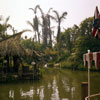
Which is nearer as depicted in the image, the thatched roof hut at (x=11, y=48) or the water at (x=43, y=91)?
the water at (x=43, y=91)

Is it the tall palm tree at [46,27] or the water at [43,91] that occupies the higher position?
the tall palm tree at [46,27]

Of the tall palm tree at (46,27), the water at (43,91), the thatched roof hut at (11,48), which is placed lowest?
the water at (43,91)

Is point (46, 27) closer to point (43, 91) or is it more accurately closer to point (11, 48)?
point (11, 48)

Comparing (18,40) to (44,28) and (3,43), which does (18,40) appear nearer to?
(3,43)

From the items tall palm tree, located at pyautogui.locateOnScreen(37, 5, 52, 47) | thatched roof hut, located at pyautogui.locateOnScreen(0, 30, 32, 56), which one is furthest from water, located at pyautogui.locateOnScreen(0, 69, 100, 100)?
tall palm tree, located at pyautogui.locateOnScreen(37, 5, 52, 47)

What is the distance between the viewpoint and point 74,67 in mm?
32719

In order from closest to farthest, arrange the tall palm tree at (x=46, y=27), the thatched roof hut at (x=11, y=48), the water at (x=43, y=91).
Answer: the water at (x=43, y=91), the thatched roof hut at (x=11, y=48), the tall palm tree at (x=46, y=27)

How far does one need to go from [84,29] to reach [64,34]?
1091cm

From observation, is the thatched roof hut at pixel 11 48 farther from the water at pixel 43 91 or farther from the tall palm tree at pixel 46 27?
the tall palm tree at pixel 46 27

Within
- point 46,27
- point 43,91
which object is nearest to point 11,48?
point 43,91

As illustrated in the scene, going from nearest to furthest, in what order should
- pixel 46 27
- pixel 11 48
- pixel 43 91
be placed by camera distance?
pixel 43 91, pixel 11 48, pixel 46 27

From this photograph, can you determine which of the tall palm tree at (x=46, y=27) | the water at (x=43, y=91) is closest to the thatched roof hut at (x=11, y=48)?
the water at (x=43, y=91)

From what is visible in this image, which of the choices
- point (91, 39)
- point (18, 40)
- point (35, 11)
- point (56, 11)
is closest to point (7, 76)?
point (18, 40)

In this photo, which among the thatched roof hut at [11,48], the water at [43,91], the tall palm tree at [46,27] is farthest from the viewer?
the tall palm tree at [46,27]
